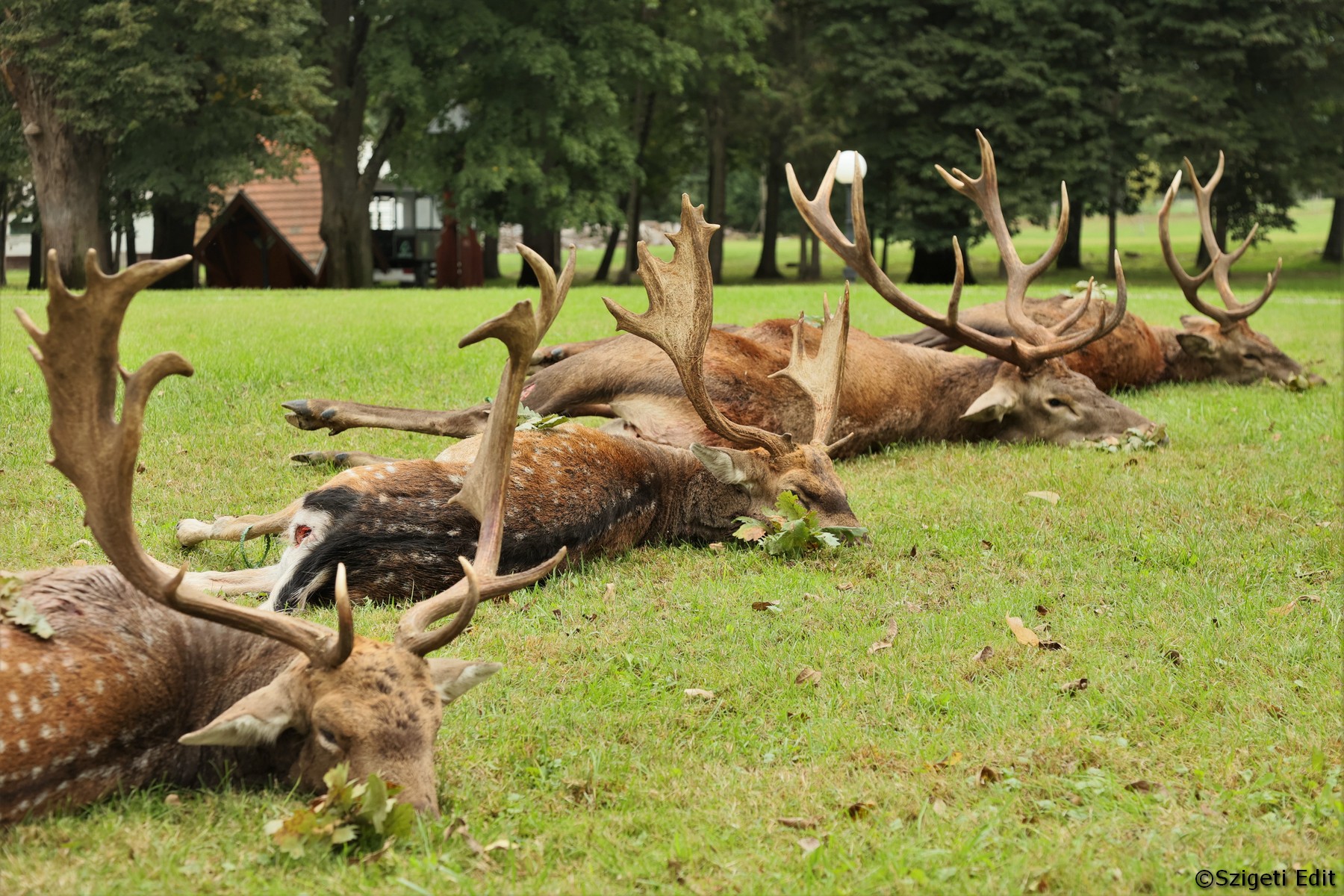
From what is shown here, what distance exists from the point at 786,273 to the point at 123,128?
2411 cm

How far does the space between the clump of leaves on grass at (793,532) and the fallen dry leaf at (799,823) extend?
2550 mm

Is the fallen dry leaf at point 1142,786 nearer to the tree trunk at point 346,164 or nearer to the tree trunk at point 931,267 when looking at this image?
the tree trunk at point 346,164

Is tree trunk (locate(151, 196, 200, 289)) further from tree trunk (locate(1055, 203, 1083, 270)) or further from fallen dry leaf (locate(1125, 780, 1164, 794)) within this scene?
fallen dry leaf (locate(1125, 780, 1164, 794))

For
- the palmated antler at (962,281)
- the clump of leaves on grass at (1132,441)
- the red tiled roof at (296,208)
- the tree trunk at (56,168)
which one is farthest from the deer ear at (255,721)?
the red tiled roof at (296,208)

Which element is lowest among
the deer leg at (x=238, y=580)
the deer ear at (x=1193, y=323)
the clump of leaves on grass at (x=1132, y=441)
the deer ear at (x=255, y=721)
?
the deer leg at (x=238, y=580)

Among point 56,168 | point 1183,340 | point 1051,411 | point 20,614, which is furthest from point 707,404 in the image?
point 56,168

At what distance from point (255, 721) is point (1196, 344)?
10.1m

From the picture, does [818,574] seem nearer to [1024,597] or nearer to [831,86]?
[1024,597]

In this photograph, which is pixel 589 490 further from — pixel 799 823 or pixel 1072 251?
pixel 1072 251

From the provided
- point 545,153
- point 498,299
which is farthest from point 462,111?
point 498,299

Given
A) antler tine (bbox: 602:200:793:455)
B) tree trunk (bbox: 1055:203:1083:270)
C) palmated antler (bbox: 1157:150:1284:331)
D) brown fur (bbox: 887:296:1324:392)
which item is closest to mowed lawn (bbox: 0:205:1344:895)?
antler tine (bbox: 602:200:793:455)

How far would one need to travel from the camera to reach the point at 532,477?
5.52 metres

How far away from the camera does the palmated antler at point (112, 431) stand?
3.23 meters

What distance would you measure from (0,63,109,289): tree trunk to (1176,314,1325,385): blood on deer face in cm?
2028
